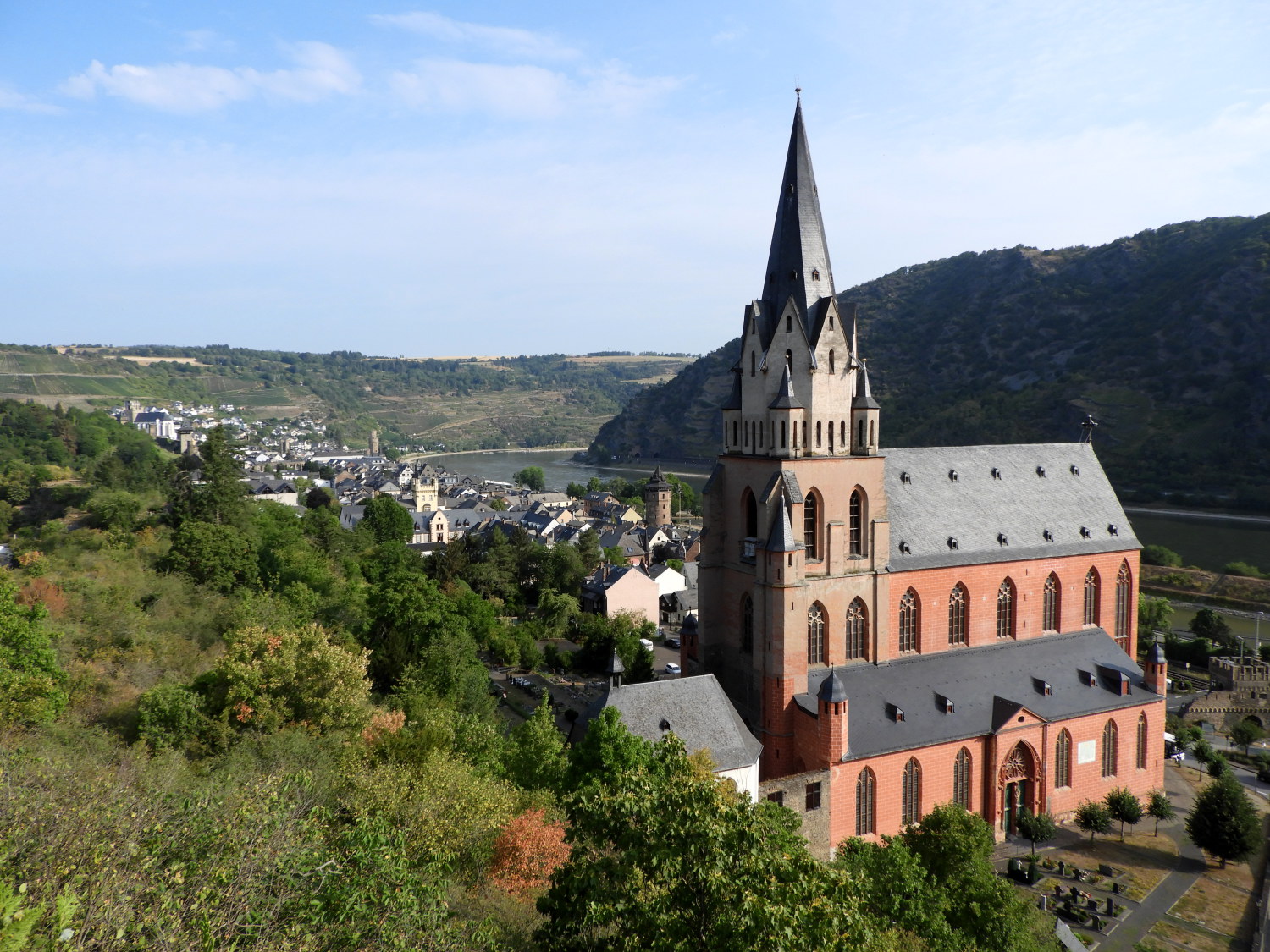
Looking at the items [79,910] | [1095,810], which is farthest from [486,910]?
[1095,810]

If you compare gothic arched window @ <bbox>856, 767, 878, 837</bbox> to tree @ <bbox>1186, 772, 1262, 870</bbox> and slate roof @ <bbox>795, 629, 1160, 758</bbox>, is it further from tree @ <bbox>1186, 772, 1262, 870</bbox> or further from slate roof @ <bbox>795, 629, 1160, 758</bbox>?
tree @ <bbox>1186, 772, 1262, 870</bbox>

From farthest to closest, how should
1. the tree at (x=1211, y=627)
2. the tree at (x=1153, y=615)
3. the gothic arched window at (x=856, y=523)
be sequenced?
the tree at (x=1153, y=615) < the tree at (x=1211, y=627) < the gothic arched window at (x=856, y=523)

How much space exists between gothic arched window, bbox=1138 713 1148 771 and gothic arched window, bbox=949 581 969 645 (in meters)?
9.85

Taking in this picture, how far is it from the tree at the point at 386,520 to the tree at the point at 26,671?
62.2 m

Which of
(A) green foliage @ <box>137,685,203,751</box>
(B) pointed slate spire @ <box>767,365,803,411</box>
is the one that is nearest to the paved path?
(B) pointed slate spire @ <box>767,365,803,411</box>

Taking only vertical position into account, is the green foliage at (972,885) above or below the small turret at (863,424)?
below

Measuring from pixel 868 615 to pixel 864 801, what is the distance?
7737 millimetres

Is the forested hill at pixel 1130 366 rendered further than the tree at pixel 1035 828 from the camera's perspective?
Yes

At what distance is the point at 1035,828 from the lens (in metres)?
34.8

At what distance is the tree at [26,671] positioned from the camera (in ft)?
84.5

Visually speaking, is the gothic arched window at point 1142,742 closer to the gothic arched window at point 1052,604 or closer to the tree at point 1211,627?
the gothic arched window at point 1052,604

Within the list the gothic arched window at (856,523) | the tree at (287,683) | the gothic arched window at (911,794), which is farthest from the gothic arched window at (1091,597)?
the tree at (287,683)

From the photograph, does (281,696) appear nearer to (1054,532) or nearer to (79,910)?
(79,910)

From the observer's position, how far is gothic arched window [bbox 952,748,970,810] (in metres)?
35.7
